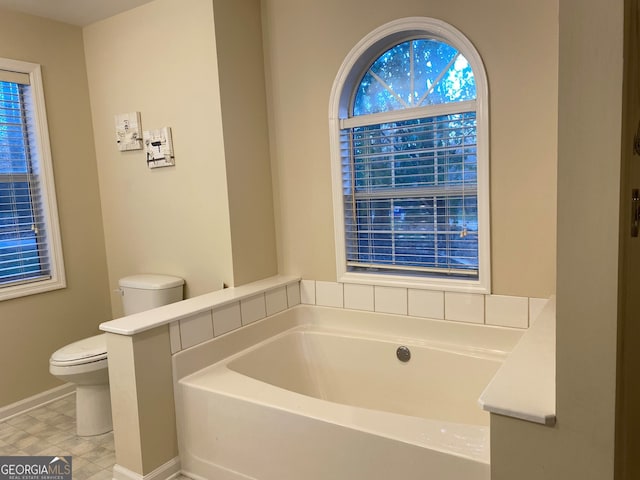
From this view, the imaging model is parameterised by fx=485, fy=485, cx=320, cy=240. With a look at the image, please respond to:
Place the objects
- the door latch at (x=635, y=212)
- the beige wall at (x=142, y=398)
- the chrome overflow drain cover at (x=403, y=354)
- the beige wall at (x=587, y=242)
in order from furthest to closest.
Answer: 1. the chrome overflow drain cover at (x=403, y=354)
2. the beige wall at (x=142, y=398)
3. the door latch at (x=635, y=212)
4. the beige wall at (x=587, y=242)

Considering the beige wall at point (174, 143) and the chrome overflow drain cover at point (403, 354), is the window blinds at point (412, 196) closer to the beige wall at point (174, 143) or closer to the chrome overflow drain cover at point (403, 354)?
the chrome overflow drain cover at point (403, 354)

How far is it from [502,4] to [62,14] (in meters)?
2.49

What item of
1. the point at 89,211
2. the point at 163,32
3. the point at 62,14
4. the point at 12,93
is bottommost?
the point at 89,211

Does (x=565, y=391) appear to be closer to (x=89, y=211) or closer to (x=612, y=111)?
(x=612, y=111)

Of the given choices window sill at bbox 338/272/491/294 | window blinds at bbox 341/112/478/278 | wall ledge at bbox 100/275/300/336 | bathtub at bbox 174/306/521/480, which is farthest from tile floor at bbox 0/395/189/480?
window blinds at bbox 341/112/478/278

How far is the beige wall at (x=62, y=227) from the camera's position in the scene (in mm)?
2838

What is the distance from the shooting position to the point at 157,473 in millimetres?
2127

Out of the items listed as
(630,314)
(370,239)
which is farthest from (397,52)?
(630,314)

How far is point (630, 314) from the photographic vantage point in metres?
1.30

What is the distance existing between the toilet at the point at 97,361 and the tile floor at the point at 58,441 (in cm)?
10

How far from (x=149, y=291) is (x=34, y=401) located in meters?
1.04

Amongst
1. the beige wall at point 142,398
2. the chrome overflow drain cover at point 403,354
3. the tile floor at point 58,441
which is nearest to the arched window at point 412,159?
the chrome overflow drain cover at point 403,354

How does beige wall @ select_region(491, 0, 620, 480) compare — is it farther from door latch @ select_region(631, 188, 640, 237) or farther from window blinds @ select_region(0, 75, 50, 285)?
window blinds @ select_region(0, 75, 50, 285)

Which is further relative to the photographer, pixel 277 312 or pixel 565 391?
pixel 277 312
